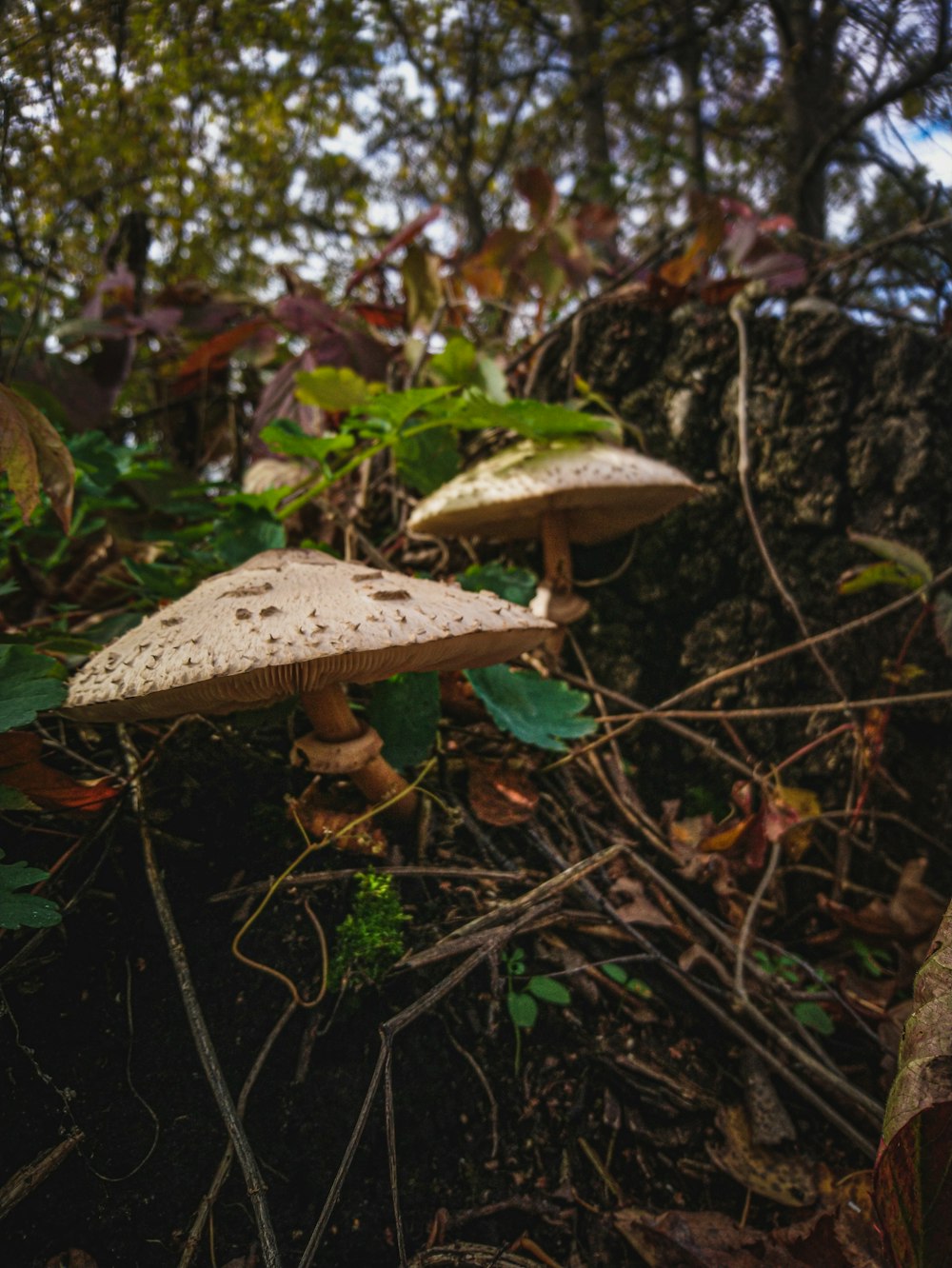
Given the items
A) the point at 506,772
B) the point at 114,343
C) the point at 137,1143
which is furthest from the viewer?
the point at 114,343

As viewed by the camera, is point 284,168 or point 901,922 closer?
point 901,922

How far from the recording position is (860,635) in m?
2.23

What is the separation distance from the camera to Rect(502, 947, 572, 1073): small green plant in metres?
1.39

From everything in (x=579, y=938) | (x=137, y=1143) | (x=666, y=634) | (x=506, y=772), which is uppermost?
(x=666, y=634)

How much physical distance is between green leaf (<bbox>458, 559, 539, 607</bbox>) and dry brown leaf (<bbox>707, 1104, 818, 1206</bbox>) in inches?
51.8

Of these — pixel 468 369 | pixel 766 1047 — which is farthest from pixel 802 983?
pixel 468 369

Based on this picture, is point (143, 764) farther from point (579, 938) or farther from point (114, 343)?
point (114, 343)

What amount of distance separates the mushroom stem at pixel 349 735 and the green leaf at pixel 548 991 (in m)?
0.49

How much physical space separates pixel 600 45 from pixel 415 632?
20.0ft

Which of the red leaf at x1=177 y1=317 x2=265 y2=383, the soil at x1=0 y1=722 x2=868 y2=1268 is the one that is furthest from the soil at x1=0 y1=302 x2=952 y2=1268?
the red leaf at x1=177 y1=317 x2=265 y2=383

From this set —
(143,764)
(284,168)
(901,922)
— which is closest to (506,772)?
(143,764)

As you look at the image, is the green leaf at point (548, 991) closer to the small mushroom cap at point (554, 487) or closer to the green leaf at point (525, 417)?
the small mushroom cap at point (554, 487)

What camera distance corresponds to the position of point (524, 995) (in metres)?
1.44

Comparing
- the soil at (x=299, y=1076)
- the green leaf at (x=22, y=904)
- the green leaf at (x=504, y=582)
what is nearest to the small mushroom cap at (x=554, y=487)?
the green leaf at (x=504, y=582)
